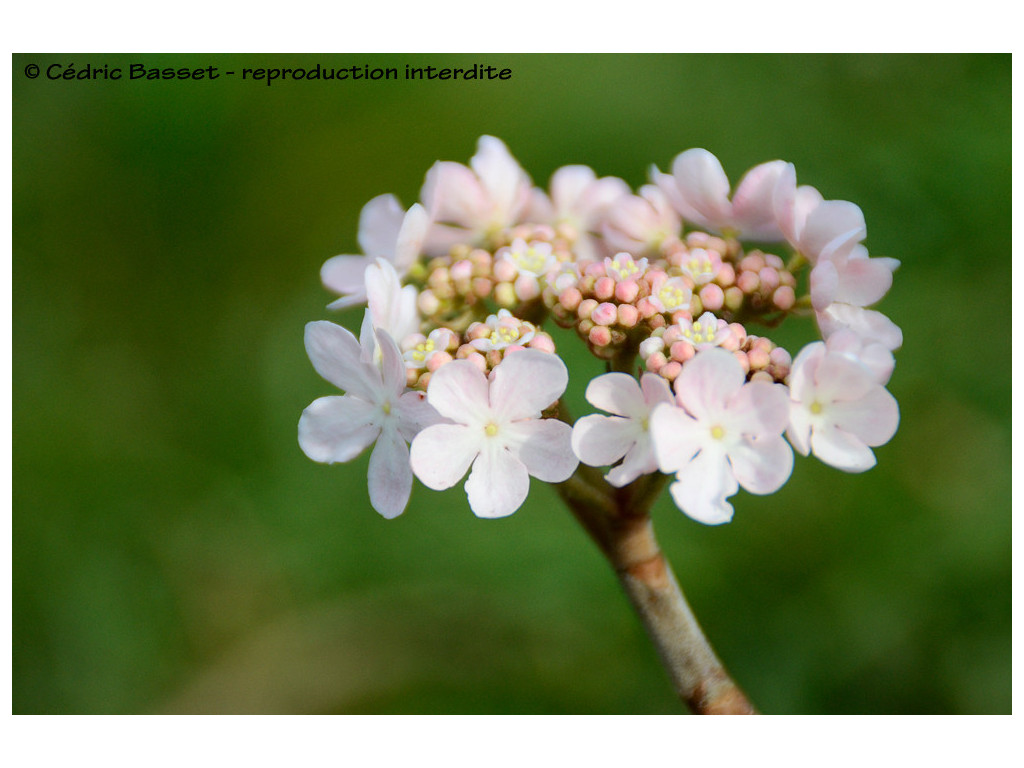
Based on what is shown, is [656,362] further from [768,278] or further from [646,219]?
[646,219]

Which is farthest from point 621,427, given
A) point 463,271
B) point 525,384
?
point 463,271

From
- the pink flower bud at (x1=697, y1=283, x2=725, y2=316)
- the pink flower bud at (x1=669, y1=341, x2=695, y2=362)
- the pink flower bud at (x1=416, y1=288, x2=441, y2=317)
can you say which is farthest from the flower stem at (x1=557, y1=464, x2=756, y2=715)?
the pink flower bud at (x1=416, y1=288, x2=441, y2=317)

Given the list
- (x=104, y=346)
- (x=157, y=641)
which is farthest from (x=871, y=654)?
(x=104, y=346)

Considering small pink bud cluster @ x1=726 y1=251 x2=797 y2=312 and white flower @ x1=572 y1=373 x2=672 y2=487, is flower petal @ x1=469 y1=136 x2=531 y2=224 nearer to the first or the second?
small pink bud cluster @ x1=726 y1=251 x2=797 y2=312

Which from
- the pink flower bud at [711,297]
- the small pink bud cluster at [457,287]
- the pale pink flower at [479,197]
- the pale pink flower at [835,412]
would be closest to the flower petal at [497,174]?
the pale pink flower at [479,197]

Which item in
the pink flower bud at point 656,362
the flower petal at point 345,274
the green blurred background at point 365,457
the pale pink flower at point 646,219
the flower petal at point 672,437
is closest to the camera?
the flower petal at point 672,437

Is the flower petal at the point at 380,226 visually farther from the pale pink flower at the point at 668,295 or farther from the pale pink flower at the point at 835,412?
the pale pink flower at the point at 835,412
